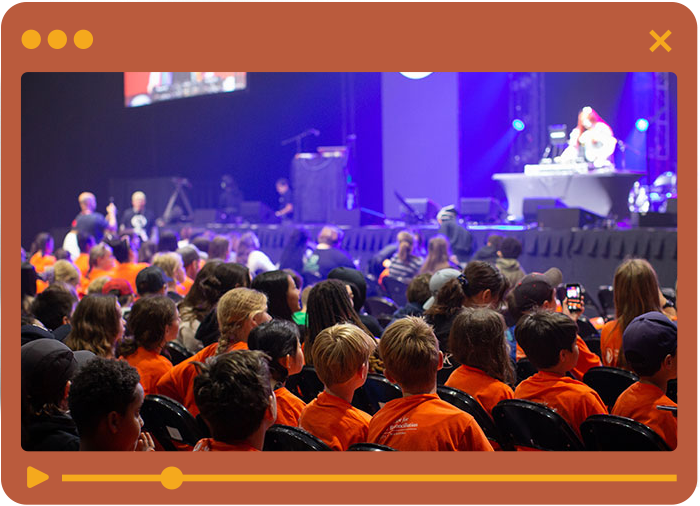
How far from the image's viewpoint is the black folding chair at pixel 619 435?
211 cm

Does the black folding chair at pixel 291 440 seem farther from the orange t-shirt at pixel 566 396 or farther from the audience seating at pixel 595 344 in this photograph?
the audience seating at pixel 595 344

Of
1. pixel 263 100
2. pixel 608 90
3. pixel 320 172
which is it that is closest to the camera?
pixel 320 172

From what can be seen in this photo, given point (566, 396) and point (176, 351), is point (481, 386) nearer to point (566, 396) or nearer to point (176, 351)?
point (566, 396)

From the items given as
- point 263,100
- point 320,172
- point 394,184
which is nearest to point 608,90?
point 394,184

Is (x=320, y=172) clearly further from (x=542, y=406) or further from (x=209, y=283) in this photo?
(x=542, y=406)

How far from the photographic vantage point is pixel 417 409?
228cm

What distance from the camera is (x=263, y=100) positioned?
14836 mm

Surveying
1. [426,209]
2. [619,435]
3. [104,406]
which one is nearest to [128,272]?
[104,406]

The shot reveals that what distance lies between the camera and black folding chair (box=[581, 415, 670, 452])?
82.9 inches

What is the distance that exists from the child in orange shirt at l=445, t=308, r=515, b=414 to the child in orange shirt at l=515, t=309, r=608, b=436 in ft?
0.31

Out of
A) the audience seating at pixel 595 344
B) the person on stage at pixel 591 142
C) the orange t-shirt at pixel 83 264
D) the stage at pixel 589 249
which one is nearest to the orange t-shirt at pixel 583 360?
the audience seating at pixel 595 344

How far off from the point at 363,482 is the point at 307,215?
1055 cm

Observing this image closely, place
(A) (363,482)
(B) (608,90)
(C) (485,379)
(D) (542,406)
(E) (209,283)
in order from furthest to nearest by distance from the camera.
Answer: (B) (608,90)
(E) (209,283)
(C) (485,379)
(D) (542,406)
(A) (363,482)

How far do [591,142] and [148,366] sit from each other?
32.0ft
